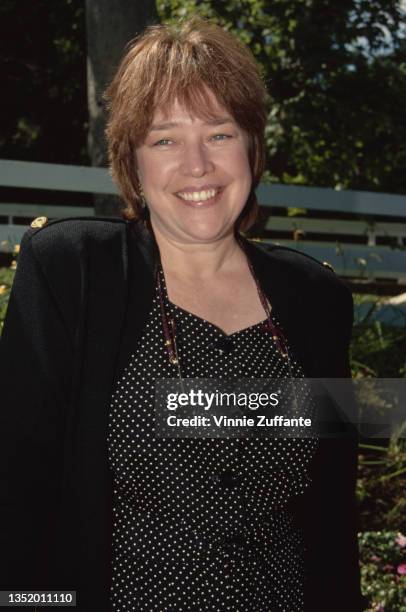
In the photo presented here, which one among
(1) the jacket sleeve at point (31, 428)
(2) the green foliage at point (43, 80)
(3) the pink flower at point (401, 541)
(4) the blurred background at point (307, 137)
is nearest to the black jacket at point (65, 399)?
(1) the jacket sleeve at point (31, 428)

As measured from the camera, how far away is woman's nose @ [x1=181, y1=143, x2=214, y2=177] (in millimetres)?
2227

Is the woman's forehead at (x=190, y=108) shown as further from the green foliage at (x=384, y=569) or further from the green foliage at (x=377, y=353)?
the green foliage at (x=377, y=353)

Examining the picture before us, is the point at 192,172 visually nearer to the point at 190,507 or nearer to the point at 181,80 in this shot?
the point at 181,80

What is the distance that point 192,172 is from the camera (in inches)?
87.6

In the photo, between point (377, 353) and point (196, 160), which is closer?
point (196, 160)

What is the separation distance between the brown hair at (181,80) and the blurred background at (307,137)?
24.2 inches

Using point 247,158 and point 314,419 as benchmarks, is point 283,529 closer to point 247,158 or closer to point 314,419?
point 314,419

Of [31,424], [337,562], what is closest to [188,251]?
[31,424]

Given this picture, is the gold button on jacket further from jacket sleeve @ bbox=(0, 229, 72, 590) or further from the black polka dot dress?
the black polka dot dress

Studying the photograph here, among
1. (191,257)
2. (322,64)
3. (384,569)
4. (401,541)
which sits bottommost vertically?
(384,569)

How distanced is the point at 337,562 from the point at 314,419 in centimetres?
41

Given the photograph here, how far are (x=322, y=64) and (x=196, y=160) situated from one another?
9.06 m

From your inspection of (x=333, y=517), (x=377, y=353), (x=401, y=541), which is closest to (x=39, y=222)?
(x=333, y=517)

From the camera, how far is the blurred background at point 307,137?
4277 mm
